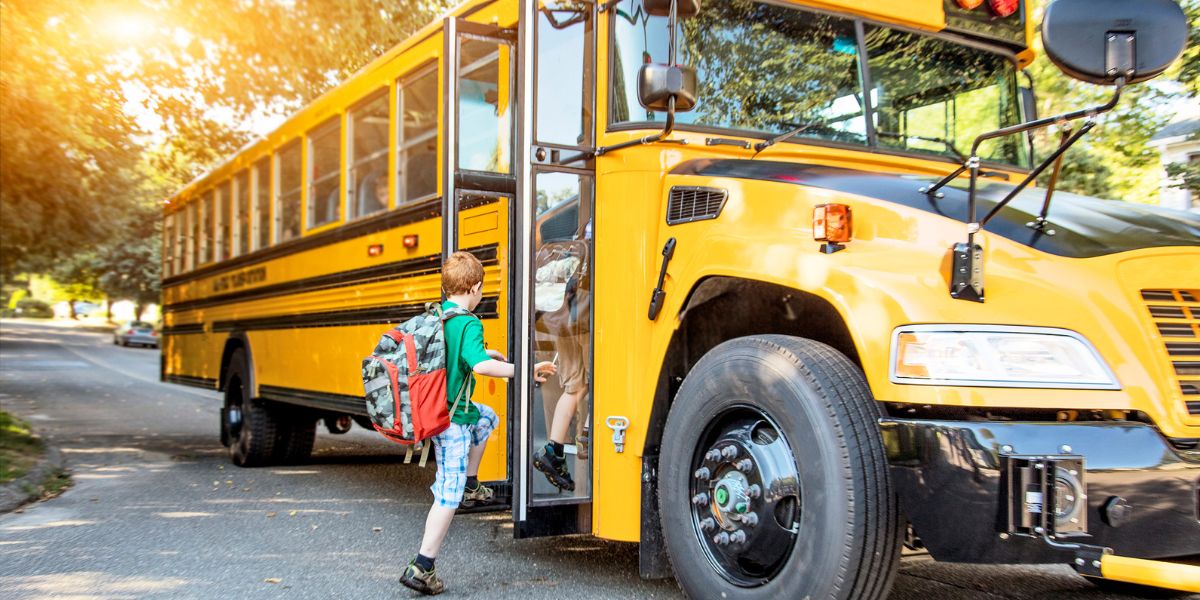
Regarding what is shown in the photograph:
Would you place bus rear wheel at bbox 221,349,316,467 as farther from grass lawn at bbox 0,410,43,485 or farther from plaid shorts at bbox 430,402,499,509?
plaid shorts at bbox 430,402,499,509

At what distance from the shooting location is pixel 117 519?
249 inches

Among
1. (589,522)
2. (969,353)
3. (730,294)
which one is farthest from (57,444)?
(969,353)

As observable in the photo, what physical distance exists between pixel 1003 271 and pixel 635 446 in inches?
62.0

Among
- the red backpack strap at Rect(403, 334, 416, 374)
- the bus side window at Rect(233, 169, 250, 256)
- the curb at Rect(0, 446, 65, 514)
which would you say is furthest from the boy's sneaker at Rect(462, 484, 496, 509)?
the bus side window at Rect(233, 169, 250, 256)

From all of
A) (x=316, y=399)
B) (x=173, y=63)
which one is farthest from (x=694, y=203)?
(x=173, y=63)

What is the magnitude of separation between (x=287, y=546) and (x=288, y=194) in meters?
3.27

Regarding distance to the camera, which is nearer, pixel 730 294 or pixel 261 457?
pixel 730 294

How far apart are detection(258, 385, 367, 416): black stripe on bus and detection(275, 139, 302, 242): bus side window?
44.7 inches

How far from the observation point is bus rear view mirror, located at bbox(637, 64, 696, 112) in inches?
143

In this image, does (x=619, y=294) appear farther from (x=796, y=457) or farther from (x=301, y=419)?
(x=301, y=419)

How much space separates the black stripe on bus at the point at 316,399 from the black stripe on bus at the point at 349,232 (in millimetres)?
996

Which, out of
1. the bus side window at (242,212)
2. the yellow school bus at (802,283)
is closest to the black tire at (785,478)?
the yellow school bus at (802,283)

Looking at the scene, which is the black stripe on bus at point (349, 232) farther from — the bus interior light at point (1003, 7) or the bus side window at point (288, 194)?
the bus interior light at point (1003, 7)

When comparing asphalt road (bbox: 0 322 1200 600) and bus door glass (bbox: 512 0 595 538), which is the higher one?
bus door glass (bbox: 512 0 595 538)
